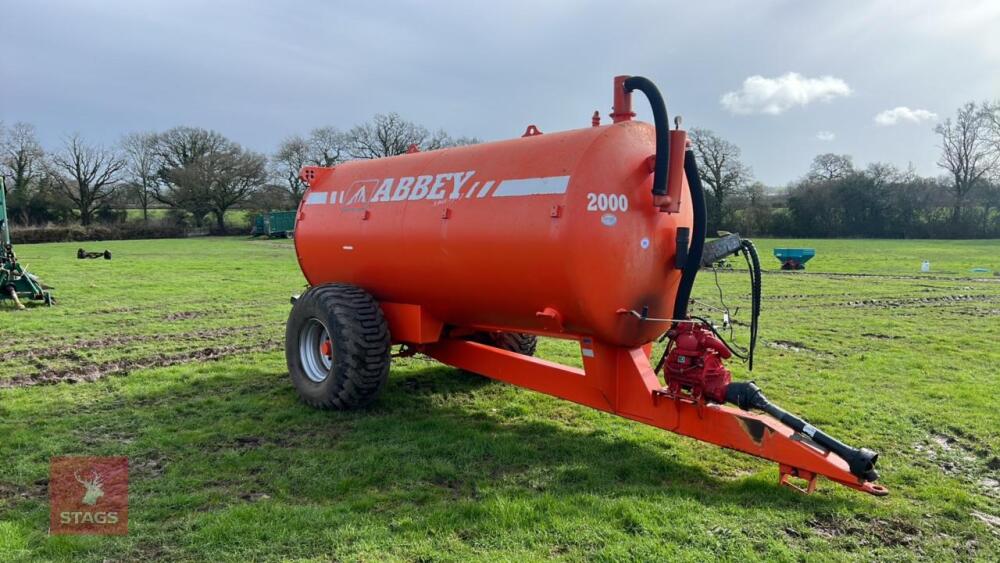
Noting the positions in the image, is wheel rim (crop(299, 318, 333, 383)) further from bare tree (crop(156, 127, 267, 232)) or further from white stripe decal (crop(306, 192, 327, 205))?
bare tree (crop(156, 127, 267, 232))

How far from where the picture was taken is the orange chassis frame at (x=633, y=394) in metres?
4.45

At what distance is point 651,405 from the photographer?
5172 millimetres

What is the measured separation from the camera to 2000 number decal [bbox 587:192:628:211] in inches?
193

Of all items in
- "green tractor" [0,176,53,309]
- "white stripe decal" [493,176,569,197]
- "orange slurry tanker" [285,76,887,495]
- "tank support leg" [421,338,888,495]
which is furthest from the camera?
"green tractor" [0,176,53,309]

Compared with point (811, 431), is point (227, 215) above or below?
above

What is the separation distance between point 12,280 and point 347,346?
11.0 m

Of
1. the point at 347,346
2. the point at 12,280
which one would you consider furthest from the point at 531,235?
the point at 12,280

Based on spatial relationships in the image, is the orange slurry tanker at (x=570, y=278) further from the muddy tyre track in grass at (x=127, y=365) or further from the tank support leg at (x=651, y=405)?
the muddy tyre track in grass at (x=127, y=365)

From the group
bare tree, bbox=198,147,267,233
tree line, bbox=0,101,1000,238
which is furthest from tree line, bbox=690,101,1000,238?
bare tree, bbox=198,147,267,233

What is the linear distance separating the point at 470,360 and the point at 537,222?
2183 millimetres

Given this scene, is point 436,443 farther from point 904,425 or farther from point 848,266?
point 848,266

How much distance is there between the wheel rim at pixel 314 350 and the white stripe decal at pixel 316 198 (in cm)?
138

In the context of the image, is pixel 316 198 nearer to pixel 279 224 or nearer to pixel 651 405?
pixel 651 405

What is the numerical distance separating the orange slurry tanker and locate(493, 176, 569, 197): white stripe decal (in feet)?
0.06
